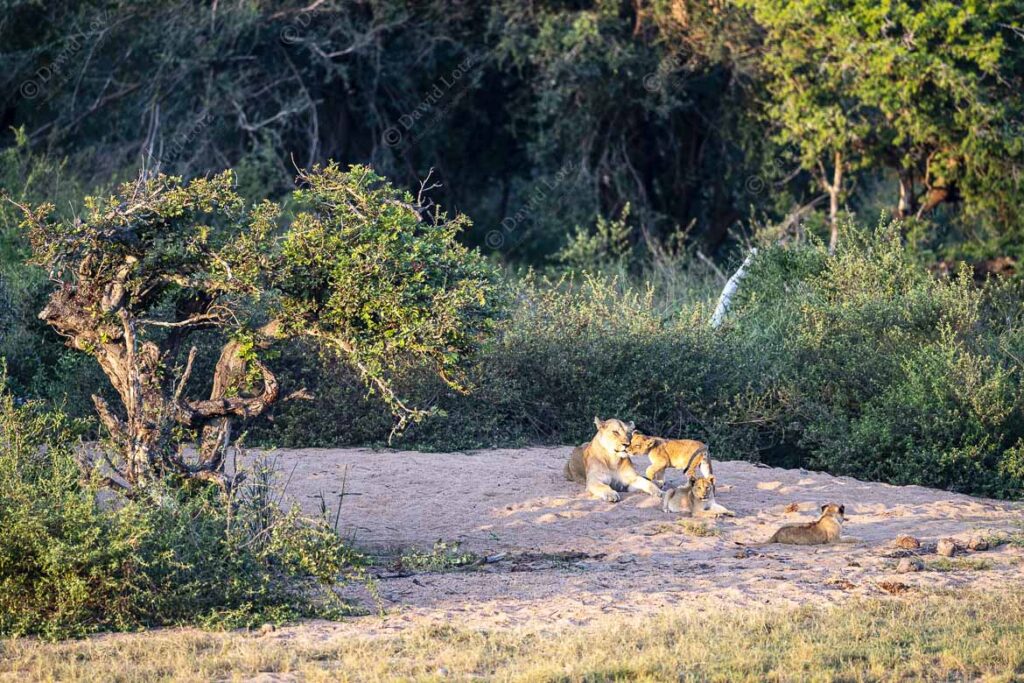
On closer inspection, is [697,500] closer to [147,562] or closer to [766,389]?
[766,389]

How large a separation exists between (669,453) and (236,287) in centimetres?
390

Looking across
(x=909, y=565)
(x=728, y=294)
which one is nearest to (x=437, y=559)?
(x=909, y=565)

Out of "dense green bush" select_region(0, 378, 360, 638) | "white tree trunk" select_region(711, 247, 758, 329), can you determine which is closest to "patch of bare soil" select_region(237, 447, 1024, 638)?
"dense green bush" select_region(0, 378, 360, 638)

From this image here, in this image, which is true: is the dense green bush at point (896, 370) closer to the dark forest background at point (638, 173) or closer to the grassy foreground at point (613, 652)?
the dark forest background at point (638, 173)

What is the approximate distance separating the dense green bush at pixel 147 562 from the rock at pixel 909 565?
334 cm

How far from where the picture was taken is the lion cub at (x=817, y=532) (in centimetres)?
847

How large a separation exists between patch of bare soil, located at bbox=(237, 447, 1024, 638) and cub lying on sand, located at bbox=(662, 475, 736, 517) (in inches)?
4.1

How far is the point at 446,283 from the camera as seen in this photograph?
8.20m

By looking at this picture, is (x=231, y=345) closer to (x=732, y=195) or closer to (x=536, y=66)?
(x=536, y=66)

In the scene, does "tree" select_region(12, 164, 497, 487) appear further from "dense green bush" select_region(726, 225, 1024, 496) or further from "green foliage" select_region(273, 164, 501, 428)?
"dense green bush" select_region(726, 225, 1024, 496)

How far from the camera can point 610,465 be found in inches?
381

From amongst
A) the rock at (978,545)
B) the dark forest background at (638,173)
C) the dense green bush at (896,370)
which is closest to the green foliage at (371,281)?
the dark forest background at (638,173)

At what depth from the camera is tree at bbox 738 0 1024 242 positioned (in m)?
17.1

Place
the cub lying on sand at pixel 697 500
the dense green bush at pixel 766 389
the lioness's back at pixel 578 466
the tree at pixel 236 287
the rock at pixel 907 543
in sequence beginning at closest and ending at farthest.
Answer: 1. the tree at pixel 236 287
2. the rock at pixel 907 543
3. the cub lying on sand at pixel 697 500
4. the lioness's back at pixel 578 466
5. the dense green bush at pixel 766 389
